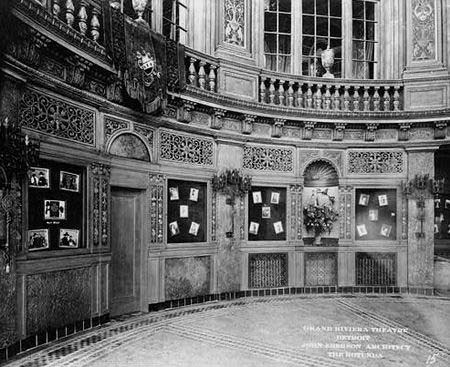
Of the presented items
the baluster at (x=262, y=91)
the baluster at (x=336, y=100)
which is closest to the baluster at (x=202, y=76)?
the baluster at (x=262, y=91)

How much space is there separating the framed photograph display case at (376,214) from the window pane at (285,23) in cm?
359

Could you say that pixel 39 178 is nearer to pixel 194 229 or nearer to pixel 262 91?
pixel 194 229

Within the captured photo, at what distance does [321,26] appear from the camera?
9352 millimetres

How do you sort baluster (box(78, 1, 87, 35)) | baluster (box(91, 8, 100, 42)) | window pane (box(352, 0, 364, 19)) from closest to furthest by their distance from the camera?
baluster (box(78, 1, 87, 35)) < baluster (box(91, 8, 100, 42)) < window pane (box(352, 0, 364, 19))

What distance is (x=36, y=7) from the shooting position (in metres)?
4.51

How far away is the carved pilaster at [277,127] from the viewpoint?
338 inches

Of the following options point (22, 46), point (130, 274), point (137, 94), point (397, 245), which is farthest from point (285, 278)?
point (22, 46)

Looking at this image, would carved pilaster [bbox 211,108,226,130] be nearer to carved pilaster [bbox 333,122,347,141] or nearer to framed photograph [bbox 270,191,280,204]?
framed photograph [bbox 270,191,280,204]

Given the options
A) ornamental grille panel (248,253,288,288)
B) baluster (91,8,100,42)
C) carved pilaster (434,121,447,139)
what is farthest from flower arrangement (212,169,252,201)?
carved pilaster (434,121,447,139)

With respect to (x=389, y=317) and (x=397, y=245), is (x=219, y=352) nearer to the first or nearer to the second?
(x=389, y=317)

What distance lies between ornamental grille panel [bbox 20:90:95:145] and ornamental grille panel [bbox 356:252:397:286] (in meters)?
5.84

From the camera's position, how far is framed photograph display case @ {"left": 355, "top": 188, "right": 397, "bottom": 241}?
9000 mm

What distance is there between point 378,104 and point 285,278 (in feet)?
13.0

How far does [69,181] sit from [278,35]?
557cm
